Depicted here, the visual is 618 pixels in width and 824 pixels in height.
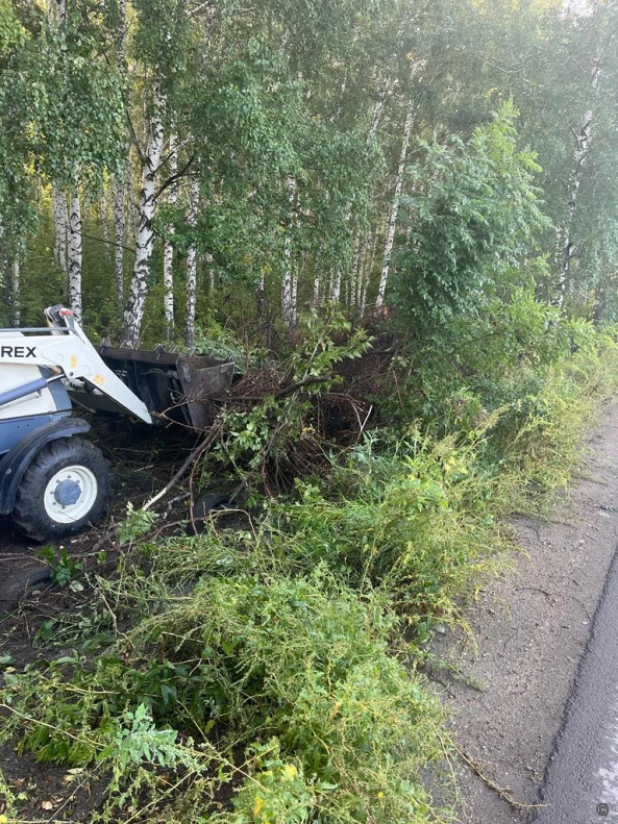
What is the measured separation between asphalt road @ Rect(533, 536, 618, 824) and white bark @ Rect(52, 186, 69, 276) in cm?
1528

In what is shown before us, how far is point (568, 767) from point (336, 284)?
14630 mm

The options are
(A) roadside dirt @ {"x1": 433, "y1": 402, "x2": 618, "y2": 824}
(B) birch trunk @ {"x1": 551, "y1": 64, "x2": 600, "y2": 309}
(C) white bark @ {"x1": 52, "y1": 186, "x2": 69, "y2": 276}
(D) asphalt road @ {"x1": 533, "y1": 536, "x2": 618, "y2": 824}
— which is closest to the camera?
(D) asphalt road @ {"x1": 533, "y1": 536, "x2": 618, "y2": 824}

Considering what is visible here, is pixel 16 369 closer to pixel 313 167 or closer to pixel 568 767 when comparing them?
pixel 568 767

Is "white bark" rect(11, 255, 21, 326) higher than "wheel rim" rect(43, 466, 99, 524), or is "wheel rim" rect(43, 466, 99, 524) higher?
"white bark" rect(11, 255, 21, 326)

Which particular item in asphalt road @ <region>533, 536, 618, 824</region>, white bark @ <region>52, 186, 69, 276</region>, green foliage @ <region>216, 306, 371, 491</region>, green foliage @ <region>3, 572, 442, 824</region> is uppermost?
white bark @ <region>52, 186, 69, 276</region>

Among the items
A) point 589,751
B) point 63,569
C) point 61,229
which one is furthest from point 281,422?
A: point 61,229

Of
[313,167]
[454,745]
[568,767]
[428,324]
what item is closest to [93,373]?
[428,324]

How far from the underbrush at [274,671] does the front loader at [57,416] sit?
1.36 meters

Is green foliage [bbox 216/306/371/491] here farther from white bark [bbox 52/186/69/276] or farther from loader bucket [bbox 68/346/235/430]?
white bark [bbox 52/186/69/276]

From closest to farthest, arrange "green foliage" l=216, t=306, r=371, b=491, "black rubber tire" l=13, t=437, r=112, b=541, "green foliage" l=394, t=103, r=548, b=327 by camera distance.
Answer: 1. "black rubber tire" l=13, t=437, r=112, b=541
2. "green foliage" l=216, t=306, r=371, b=491
3. "green foliage" l=394, t=103, r=548, b=327

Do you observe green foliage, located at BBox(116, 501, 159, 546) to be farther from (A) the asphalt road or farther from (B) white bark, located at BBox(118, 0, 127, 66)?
(B) white bark, located at BBox(118, 0, 127, 66)

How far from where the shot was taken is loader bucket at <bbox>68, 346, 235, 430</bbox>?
6.18 metres

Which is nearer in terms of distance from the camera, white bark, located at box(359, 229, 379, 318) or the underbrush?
the underbrush

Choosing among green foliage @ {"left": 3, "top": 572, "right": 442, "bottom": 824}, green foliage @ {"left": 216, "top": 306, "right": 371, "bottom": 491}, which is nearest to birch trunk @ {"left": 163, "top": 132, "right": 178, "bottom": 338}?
green foliage @ {"left": 216, "top": 306, "right": 371, "bottom": 491}
